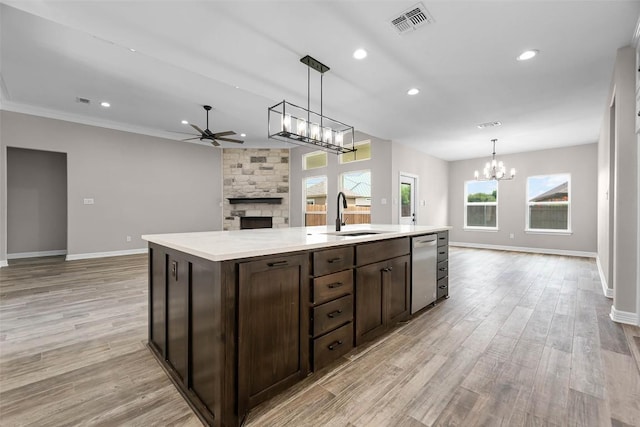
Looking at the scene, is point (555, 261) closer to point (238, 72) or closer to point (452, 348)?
point (452, 348)

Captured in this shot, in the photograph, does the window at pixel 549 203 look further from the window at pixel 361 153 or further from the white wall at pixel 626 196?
the white wall at pixel 626 196

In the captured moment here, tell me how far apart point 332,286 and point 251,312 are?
24.2 inches

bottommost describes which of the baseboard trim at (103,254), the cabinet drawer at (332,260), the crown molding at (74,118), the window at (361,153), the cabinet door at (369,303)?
the baseboard trim at (103,254)

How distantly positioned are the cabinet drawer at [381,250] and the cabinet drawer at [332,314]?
1.04 feet

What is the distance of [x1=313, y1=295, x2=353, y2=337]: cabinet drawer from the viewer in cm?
172

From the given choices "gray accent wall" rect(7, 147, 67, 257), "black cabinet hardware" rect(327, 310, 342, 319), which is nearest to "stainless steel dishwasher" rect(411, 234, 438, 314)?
"black cabinet hardware" rect(327, 310, 342, 319)

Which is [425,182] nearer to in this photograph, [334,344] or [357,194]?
[357,194]

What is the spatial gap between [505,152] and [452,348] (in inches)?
274

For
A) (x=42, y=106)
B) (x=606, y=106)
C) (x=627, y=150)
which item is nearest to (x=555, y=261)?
(x=606, y=106)

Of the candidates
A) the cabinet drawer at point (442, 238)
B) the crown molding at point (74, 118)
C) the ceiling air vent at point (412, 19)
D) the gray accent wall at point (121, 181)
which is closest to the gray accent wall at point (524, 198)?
the cabinet drawer at point (442, 238)

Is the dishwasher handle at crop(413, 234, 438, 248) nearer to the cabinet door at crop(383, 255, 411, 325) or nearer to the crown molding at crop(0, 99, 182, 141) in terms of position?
the cabinet door at crop(383, 255, 411, 325)

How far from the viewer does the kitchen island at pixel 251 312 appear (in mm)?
1308

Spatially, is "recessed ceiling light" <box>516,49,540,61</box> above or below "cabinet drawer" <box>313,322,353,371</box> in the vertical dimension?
above

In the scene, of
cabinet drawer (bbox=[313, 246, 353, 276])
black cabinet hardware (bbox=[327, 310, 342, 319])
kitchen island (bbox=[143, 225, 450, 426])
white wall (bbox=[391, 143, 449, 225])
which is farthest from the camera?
white wall (bbox=[391, 143, 449, 225])
